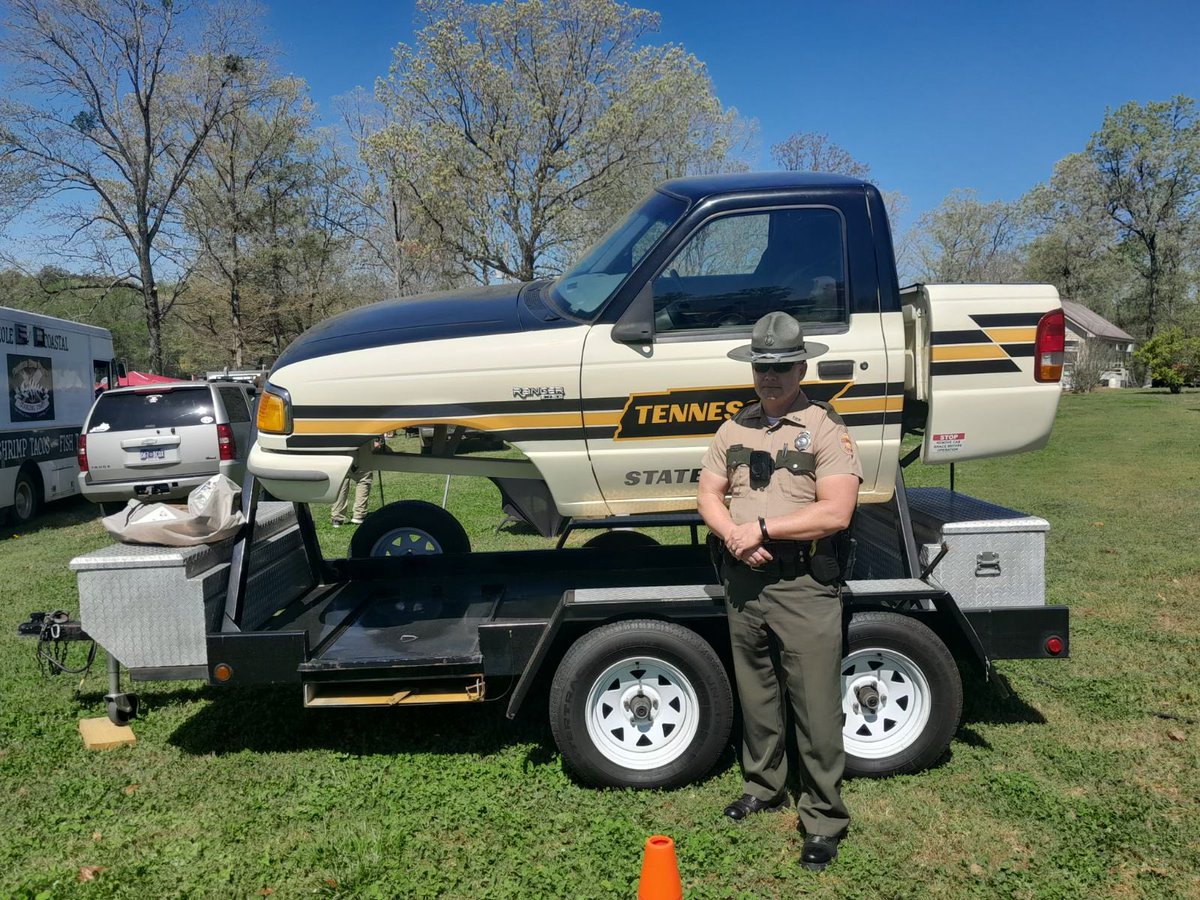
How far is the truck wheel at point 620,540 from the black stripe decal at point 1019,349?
286 centimetres

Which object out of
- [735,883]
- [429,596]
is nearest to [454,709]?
[429,596]

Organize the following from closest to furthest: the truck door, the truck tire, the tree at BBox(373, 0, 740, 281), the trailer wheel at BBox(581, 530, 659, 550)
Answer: the truck tire → the truck door → the trailer wheel at BBox(581, 530, 659, 550) → the tree at BBox(373, 0, 740, 281)

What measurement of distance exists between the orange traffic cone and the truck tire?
1.27m

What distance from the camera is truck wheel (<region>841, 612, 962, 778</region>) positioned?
4090mm

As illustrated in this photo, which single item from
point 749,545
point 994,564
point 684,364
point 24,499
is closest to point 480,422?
point 684,364

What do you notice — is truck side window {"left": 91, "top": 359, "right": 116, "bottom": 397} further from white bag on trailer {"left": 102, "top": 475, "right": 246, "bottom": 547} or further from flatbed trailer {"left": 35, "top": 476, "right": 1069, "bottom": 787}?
flatbed trailer {"left": 35, "top": 476, "right": 1069, "bottom": 787}

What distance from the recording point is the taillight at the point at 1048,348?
433cm

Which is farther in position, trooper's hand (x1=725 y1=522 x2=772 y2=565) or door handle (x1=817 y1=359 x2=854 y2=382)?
door handle (x1=817 y1=359 x2=854 y2=382)

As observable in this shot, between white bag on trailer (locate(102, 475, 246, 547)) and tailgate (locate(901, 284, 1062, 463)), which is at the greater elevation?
tailgate (locate(901, 284, 1062, 463))

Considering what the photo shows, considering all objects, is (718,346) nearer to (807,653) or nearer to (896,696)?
(807,653)

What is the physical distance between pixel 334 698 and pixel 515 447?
1475 millimetres

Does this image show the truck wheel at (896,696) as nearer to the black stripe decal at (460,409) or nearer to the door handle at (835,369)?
the door handle at (835,369)

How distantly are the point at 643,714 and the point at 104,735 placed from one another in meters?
2.98

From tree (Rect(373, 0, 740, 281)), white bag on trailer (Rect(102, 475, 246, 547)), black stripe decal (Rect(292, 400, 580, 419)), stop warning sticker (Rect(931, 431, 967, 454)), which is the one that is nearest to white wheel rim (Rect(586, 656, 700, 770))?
black stripe decal (Rect(292, 400, 580, 419))
